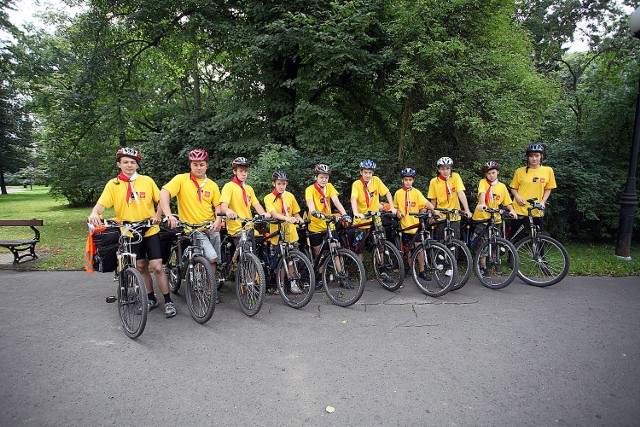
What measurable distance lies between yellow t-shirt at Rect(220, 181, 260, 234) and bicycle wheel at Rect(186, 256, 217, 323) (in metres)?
0.88

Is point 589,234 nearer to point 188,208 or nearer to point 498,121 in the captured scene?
point 498,121

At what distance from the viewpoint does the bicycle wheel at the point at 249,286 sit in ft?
15.6

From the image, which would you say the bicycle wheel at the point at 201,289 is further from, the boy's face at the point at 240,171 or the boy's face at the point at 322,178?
the boy's face at the point at 322,178

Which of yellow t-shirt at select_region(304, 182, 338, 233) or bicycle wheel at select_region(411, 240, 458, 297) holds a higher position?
yellow t-shirt at select_region(304, 182, 338, 233)

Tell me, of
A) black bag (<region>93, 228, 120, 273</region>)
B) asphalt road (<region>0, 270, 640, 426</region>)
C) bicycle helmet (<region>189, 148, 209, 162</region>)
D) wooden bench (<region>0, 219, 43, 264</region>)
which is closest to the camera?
asphalt road (<region>0, 270, 640, 426</region>)

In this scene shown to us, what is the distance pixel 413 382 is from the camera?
3320mm

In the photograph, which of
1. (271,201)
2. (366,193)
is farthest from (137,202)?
(366,193)

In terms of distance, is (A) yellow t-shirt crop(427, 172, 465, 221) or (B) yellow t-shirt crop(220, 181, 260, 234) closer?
(B) yellow t-shirt crop(220, 181, 260, 234)

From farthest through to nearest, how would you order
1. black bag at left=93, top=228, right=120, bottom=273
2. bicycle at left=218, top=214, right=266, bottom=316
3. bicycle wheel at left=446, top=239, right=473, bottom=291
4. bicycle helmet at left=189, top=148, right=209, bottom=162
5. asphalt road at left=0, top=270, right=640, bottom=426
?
bicycle wheel at left=446, top=239, right=473, bottom=291, bicycle helmet at left=189, top=148, right=209, bottom=162, bicycle at left=218, top=214, right=266, bottom=316, black bag at left=93, top=228, right=120, bottom=273, asphalt road at left=0, top=270, right=640, bottom=426

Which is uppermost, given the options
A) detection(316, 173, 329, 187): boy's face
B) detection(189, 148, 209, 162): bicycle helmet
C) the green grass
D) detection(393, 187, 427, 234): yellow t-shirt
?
detection(189, 148, 209, 162): bicycle helmet

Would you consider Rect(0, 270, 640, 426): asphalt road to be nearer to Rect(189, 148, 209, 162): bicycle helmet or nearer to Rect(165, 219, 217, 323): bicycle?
Rect(165, 219, 217, 323): bicycle

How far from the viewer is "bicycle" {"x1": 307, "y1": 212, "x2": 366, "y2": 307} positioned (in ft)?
17.2

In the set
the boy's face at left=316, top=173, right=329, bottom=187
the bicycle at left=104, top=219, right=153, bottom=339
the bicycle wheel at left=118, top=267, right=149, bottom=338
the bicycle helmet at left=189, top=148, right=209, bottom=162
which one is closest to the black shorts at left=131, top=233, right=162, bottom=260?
the bicycle at left=104, top=219, right=153, bottom=339

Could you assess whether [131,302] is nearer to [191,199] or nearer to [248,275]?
[248,275]
